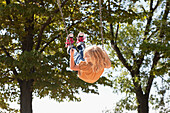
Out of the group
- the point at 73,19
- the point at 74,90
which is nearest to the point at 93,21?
the point at 73,19

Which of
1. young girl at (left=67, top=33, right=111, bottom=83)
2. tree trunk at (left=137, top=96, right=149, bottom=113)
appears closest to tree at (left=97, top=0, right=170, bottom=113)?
tree trunk at (left=137, top=96, right=149, bottom=113)

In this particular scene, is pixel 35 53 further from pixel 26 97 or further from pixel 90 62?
pixel 90 62

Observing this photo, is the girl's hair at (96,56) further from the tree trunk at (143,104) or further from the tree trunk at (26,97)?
the tree trunk at (143,104)

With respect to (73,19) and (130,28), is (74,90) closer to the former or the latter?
(73,19)

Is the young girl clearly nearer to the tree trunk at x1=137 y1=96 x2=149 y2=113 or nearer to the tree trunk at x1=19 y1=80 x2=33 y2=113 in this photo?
the tree trunk at x1=19 y1=80 x2=33 y2=113

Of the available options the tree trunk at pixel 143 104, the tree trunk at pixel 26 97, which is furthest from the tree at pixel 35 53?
the tree trunk at pixel 143 104

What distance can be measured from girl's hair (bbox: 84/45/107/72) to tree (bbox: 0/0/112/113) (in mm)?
5587

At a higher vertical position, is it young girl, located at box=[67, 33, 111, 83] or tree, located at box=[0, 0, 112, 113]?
tree, located at box=[0, 0, 112, 113]

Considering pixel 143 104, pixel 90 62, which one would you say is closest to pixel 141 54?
pixel 143 104

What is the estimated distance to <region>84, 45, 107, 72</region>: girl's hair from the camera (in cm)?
495

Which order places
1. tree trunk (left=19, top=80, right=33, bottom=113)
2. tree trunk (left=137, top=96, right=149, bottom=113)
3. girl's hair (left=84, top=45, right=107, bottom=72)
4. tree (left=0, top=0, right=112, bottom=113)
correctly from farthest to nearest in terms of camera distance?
tree trunk (left=137, top=96, right=149, bottom=113)
tree trunk (left=19, top=80, right=33, bottom=113)
tree (left=0, top=0, right=112, bottom=113)
girl's hair (left=84, top=45, right=107, bottom=72)

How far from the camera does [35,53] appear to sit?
10656 mm

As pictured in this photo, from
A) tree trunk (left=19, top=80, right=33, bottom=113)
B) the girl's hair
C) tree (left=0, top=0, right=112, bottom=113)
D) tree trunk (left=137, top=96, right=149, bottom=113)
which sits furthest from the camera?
tree trunk (left=137, top=96, right=149, bottom=113)

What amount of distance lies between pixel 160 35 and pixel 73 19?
15.8ft
